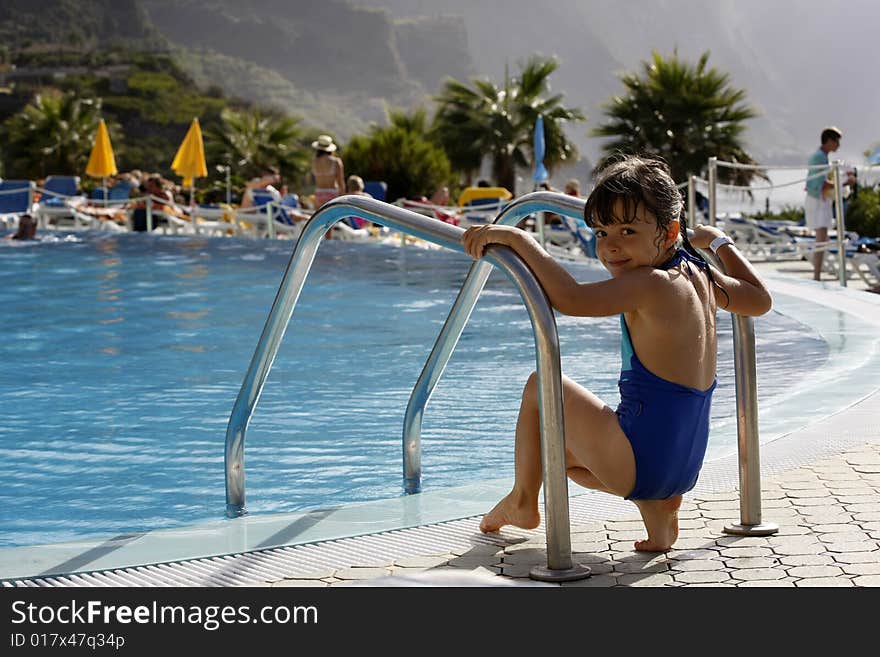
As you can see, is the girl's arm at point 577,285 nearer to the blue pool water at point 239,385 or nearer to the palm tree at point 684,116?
the blue pool water at point 239,385

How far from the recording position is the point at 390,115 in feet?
122

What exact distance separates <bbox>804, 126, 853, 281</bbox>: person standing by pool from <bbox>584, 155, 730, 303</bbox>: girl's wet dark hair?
8.68m

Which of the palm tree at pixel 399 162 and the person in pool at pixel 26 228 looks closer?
the person in pool at pixel 26 228

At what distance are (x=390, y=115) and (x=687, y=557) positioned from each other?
116 feet

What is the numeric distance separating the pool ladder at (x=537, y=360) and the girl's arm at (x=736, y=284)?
0.41 feet

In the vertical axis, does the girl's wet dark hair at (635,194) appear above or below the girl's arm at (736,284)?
above

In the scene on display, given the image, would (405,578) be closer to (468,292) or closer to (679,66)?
(468,292)

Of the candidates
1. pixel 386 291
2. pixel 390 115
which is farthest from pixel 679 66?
pixel 386 291

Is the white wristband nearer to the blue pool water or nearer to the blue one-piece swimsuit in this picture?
the blue one-piece swimsuit

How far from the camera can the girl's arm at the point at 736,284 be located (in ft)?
8.98

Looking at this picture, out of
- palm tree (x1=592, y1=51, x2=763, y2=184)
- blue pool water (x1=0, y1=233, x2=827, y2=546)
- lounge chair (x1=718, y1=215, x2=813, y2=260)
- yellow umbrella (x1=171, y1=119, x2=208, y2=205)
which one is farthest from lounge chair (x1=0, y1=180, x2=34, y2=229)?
palm tree (x1=592, y1=51, x2=763, y2=184)

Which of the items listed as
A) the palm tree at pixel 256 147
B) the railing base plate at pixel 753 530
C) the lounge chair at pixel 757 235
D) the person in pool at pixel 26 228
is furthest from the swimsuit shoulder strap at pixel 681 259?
the palm tree at pixel 256 147

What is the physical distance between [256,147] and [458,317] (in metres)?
40.1

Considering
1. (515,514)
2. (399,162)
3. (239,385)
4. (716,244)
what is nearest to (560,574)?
(515,514)
